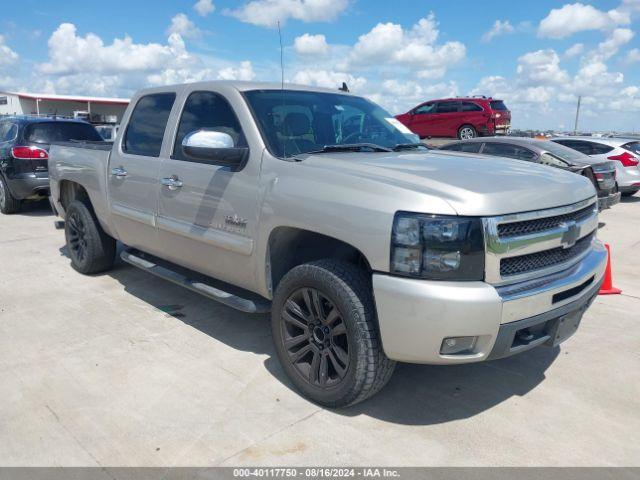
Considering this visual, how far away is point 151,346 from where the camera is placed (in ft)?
13.0

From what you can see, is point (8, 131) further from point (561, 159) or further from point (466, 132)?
point (466, 132)

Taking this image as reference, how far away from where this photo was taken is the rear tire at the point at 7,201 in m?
9.29

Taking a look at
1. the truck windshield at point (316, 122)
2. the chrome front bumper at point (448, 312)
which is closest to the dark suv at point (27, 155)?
the truck windshield at point (316, 122)

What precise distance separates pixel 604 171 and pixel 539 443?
7582mm

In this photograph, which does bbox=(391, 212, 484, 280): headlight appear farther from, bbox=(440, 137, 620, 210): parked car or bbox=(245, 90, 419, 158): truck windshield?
bbox=(440, 137, 620, 210): parked car

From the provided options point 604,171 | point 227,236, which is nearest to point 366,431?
point 227,236

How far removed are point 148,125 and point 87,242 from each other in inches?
65.7

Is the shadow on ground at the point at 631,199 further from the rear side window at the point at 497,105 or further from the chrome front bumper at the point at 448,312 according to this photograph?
the chrome front bumper at the point at 448,312

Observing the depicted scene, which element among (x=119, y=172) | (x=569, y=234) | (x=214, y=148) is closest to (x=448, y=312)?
(x=569, y=234)

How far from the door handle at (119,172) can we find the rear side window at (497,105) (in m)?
14.7

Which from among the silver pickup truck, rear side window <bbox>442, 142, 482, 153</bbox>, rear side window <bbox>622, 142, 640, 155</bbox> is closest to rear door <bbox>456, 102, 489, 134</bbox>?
rear side window <bbox>622, 142, 640, 155</bbox>

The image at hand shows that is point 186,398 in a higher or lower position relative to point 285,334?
lower

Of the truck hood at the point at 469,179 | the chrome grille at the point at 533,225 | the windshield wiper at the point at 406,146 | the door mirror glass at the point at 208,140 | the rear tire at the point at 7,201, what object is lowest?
the rear tire at the point at 7,201

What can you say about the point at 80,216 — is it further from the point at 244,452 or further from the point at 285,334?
the point at 244,452
